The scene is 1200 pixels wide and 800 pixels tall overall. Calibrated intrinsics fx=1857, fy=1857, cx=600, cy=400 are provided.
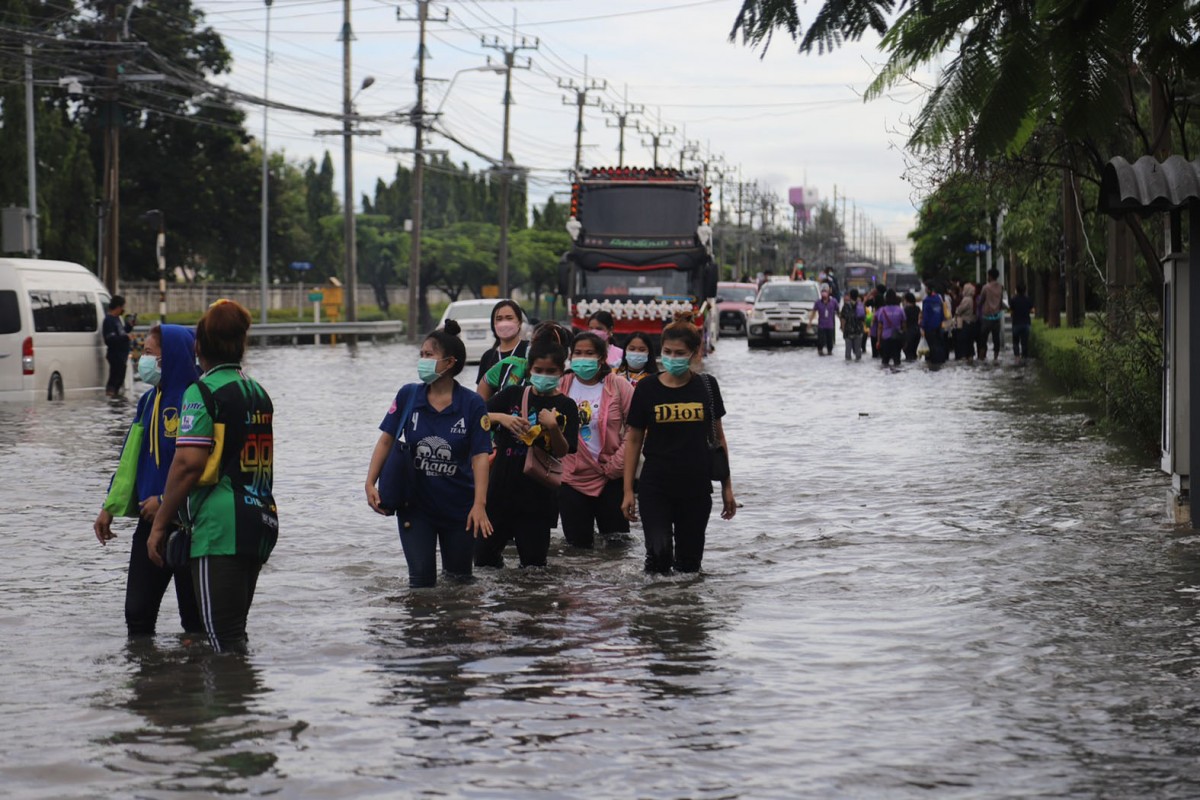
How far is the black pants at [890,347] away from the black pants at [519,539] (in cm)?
2837

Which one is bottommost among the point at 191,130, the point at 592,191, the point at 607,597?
the point at 607,597

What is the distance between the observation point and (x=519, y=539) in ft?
34.8

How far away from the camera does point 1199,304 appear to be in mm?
12172

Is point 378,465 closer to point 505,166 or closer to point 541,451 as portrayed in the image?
point 541,451

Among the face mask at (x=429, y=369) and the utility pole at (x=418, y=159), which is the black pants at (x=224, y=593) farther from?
the utility pole at (x=418, y=159)

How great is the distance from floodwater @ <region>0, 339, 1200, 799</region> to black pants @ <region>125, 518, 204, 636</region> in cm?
13

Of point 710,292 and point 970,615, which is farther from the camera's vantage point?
point 710,292

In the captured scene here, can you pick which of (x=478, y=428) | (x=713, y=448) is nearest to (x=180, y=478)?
(x=478, y=428)

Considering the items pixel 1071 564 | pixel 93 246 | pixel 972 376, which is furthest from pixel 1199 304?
pixel 93 246

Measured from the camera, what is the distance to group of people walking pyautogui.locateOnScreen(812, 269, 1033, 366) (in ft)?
126

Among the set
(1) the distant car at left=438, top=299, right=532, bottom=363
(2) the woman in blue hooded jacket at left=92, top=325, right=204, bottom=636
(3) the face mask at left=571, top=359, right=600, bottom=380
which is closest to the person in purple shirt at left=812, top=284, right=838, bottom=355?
(1) the distant car at left=438, top=299, right=532, bottom=363

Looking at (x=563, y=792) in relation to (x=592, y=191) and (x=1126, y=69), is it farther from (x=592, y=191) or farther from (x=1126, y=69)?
(x=592, y=191)

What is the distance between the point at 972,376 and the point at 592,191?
931 centimetres

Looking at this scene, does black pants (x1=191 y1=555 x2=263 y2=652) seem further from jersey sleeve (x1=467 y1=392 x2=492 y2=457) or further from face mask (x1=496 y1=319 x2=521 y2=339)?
face mask (x1=496 y1=319 x2=521 y2=339)
